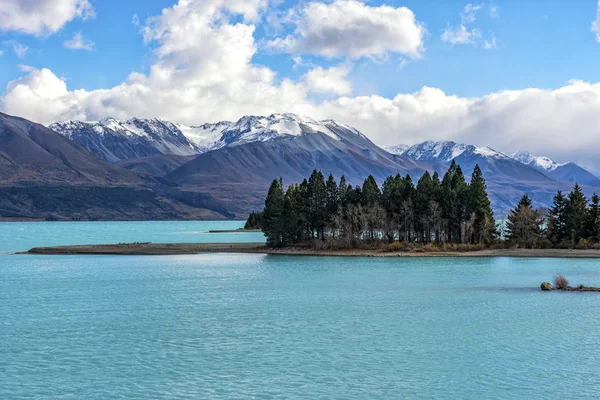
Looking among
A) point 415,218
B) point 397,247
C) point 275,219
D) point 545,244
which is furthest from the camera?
point 415,218

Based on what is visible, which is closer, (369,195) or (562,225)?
(562,225)

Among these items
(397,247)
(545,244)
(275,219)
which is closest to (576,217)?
(545,244)

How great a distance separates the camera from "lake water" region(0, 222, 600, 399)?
35406 mm

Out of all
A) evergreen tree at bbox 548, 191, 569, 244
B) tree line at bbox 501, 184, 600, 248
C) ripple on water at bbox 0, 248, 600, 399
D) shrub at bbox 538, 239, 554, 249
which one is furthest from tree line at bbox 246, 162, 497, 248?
ripple on water at bbox 0, 248, 600, 399

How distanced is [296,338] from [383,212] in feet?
321

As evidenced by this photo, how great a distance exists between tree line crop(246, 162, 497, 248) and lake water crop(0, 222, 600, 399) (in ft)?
172

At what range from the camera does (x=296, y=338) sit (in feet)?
158

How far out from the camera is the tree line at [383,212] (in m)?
145

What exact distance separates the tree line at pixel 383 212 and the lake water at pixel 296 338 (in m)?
52.5

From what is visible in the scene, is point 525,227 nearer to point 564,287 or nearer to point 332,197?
point 332,197

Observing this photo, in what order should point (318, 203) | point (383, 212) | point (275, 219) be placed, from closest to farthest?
point (383, 212) → point (275, 219) → point (318, 203)

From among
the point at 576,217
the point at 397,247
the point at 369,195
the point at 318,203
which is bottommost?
the point at 397,247

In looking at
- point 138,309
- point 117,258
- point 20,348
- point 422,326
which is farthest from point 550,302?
point 117,258

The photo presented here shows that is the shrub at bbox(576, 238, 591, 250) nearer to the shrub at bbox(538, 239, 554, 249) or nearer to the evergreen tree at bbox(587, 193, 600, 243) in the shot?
the evergreen tree at bbox(587, 193, 600, 243)
